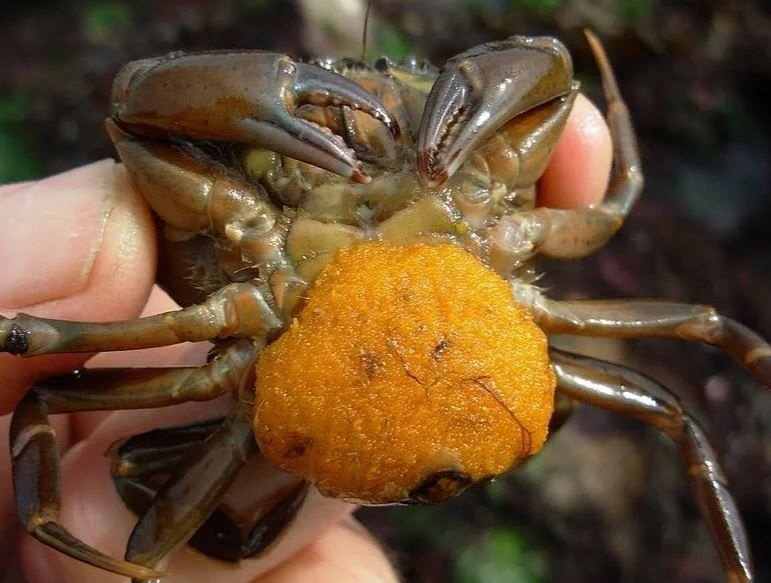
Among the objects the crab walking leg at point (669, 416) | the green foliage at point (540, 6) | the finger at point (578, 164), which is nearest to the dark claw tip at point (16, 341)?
the crab walking leg at point (669, 416)

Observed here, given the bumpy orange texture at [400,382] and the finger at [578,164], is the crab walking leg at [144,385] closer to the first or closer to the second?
the bumpy orange texture at [400,382]

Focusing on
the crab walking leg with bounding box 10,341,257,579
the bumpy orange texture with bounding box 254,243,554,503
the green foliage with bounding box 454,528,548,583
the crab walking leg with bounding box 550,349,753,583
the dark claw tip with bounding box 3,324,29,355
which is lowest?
the green foliage with bounding box 454,528,548,583

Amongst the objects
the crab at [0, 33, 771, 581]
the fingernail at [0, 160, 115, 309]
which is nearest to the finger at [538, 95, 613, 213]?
the crab at [0, 33, 771, 581]

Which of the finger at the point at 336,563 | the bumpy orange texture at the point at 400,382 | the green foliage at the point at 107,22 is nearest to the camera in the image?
the bumpy orange texture at the point at 400,382

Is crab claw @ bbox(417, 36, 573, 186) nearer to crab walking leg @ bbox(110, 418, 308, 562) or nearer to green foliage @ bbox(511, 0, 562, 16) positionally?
crab walking leg @ bbox(110, 418, 308, 562)

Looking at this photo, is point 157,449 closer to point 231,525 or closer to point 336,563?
point 231,525
